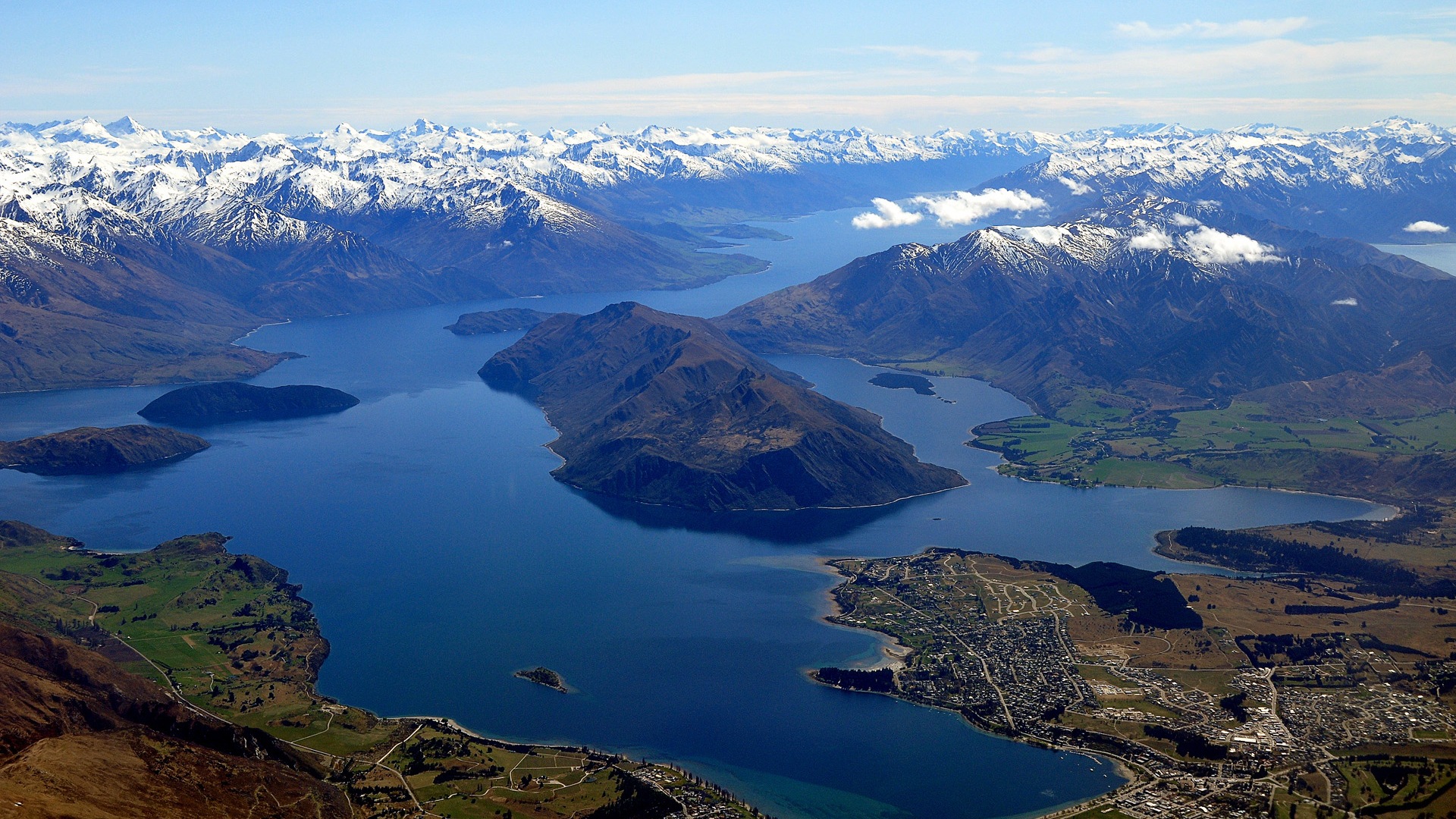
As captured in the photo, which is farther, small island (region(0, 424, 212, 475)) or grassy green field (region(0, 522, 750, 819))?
small island (region(0, 424, 212, 475))

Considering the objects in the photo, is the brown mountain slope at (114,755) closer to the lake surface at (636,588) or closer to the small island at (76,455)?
the lake surface at (636,588)

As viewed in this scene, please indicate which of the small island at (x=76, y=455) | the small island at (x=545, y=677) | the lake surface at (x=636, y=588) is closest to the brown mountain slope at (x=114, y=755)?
the lake surface at (x=636, y=588)

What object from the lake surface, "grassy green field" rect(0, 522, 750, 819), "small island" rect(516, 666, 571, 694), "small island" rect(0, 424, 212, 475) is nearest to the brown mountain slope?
"grassy green field" rect(0, 522, 750, 819)

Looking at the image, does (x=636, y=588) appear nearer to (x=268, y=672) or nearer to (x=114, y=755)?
(x=268, y=672)

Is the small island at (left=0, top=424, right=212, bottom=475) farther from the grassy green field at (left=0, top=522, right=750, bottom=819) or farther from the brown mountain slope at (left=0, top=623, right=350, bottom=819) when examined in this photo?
the brown mountain slope at (left=0, top=623, right=350, bottom=819)

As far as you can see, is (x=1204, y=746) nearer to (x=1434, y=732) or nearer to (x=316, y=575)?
(x=1434, y=732)

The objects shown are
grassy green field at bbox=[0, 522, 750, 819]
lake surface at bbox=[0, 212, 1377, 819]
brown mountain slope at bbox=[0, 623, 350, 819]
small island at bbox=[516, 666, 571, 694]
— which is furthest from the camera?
small island at bbox=[516, 666, 571, 694]

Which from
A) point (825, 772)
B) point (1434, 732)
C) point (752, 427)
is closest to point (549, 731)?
point (825, 772)
